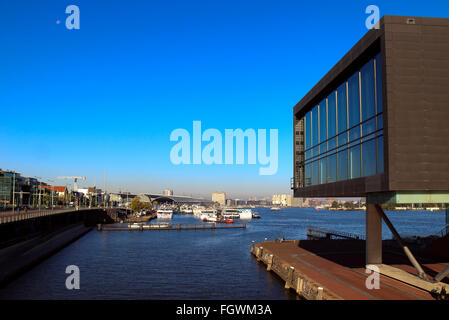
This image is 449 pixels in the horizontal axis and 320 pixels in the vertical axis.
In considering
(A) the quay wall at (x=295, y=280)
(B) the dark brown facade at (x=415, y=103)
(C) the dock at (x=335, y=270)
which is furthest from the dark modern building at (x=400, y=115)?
(A) the quay wall at (x=295, y=280)

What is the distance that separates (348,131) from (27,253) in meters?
47.4

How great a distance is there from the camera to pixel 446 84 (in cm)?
2155

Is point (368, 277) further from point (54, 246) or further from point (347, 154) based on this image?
point (54, 246)

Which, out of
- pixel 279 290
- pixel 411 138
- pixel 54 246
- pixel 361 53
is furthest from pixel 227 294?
pixel 54 246

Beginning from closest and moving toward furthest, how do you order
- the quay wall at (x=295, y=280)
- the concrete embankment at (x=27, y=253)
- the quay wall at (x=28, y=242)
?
the quay wall at (x=295, y=280), the concrete embankment at (x=27, y=253), the quay wall at (x=28, y=242)

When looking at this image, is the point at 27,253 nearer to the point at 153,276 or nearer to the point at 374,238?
the point at 153,276

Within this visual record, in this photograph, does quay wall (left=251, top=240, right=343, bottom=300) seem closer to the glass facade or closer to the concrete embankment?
the glass facade

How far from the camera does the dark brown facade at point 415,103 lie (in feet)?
69.1

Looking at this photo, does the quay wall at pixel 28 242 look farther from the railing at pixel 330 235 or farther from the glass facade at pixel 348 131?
the railing at pixel 330 235

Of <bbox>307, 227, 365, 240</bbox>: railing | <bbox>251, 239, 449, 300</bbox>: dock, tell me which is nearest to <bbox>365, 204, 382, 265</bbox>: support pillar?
<bbox>251, 239, 449, 300</bbox>: dock

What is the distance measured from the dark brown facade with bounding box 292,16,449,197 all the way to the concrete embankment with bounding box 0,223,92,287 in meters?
36.7

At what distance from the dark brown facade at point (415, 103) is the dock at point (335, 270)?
7059 mm

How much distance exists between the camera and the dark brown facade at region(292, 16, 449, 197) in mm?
21062
